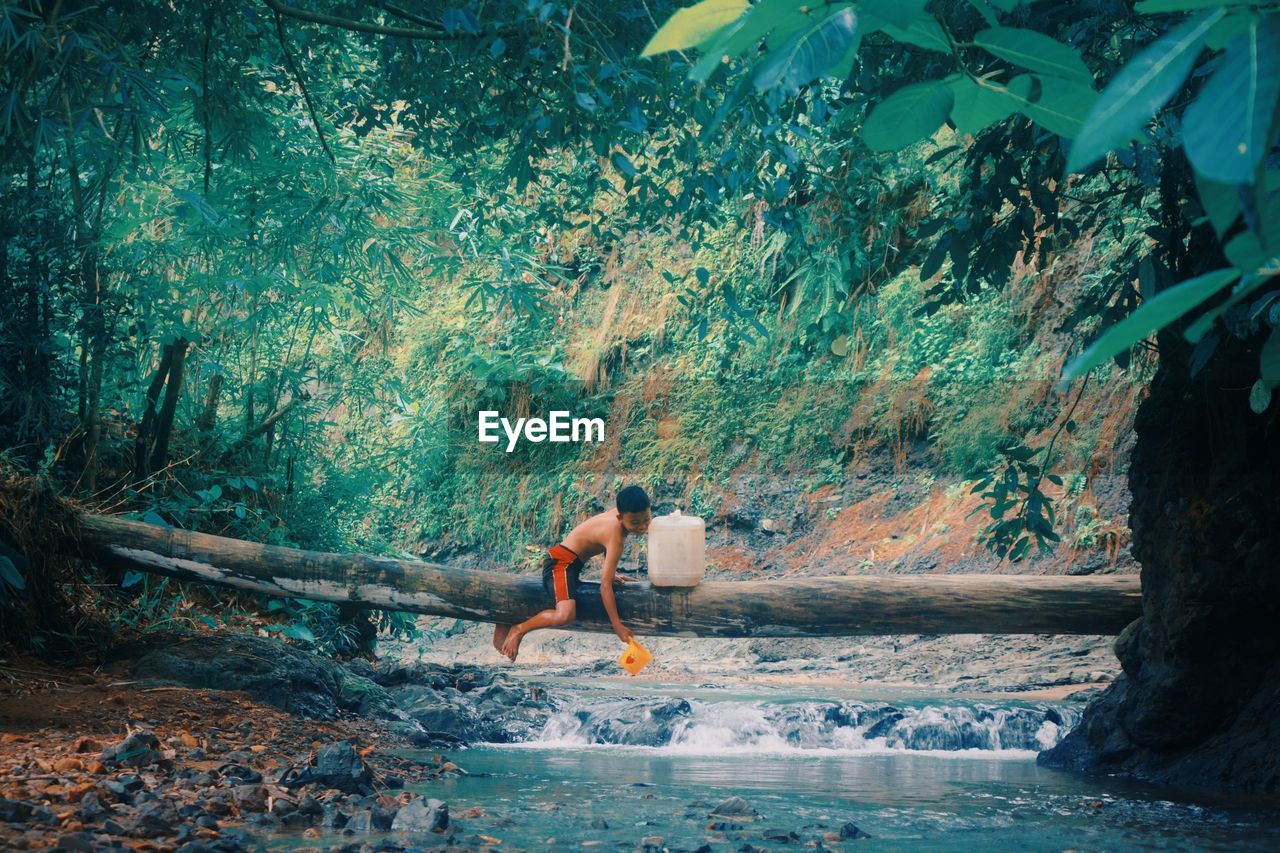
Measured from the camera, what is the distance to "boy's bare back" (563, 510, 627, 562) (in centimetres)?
505

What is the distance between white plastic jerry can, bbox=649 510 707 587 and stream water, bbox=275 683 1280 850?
87cm

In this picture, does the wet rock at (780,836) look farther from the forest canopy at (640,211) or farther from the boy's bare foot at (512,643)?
the boy's bare foot at (512,643)

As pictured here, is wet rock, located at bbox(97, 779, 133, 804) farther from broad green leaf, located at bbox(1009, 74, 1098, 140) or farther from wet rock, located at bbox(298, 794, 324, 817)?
broad green leaf, located at bbox(1009, 74, 1098, 140)

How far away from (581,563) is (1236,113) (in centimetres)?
475

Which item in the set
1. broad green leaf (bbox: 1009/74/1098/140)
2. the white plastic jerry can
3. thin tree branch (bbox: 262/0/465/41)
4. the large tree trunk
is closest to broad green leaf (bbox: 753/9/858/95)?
broad green leaf (bbox: 1009/74/1098/140)

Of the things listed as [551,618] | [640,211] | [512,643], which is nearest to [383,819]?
[551,618]

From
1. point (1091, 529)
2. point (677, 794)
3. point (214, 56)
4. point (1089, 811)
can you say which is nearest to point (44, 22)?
point (214, 56)

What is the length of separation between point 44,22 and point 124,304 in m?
2.18

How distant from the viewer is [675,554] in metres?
4.71

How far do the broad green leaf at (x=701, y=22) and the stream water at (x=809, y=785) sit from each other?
8.82 ft

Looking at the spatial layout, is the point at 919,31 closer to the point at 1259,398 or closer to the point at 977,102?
the point at 977,102

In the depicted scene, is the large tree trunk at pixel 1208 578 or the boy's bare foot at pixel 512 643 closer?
the large tree trunk at pixel 1208 578

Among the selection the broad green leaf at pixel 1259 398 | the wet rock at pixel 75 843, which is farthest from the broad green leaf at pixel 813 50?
the wet rock at pixel 75 843

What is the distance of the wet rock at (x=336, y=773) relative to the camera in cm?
345
